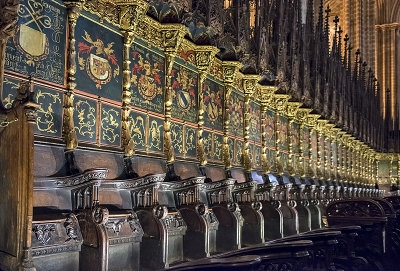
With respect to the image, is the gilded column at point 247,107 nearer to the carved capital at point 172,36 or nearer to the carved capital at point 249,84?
the carved capital at point 249,84

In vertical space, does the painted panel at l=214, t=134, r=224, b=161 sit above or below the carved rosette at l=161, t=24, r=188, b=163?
below

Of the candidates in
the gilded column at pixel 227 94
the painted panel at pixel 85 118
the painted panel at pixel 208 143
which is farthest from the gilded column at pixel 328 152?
the painted panel at pixel 85 118

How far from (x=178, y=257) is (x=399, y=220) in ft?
12.4

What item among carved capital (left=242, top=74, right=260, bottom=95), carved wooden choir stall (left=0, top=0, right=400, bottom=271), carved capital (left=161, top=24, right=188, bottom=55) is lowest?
carved wooden choir stall (left=0, top=0, right=400, bottom=271)

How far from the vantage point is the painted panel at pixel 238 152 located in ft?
31.0

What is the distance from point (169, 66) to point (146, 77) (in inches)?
19.9

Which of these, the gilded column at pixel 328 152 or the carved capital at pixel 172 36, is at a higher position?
the carved capital at pixel 172 36

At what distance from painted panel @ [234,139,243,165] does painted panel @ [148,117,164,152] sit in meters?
2.88

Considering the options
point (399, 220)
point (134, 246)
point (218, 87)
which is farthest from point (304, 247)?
point (218, 87)

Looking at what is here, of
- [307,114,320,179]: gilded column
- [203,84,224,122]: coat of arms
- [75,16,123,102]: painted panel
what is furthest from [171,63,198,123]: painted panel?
[307,114,320,179]: gilded column

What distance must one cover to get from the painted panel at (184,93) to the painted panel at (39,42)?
246cm

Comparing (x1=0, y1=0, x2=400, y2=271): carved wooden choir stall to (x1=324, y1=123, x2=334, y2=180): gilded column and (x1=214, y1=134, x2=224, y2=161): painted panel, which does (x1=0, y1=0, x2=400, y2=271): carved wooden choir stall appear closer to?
Answer: (x1=214, y1=134, x2=224, y2=161): painted panel

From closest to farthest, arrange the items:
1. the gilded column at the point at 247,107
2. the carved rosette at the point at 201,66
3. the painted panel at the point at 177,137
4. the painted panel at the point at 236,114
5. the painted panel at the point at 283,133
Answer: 1. the painted panel at the point at 177,137
2. the carved rosette at the point at 201,66
3. the painted panel at the point at 236,114
4. the gilded column at the point at 247,107
5. the painted panel at the point at 283,133

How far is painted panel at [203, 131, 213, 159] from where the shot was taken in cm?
820
